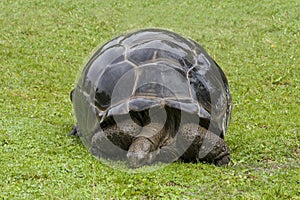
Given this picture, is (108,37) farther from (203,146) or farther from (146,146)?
(146,146)

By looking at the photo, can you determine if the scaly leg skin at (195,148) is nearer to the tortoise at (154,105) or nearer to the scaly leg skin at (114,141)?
the tortoise at (154,105)

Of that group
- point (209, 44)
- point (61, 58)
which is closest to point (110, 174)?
point (61, 58)

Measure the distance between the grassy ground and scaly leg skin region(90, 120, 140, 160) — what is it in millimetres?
199

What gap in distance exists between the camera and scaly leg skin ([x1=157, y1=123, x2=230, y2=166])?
630 cm

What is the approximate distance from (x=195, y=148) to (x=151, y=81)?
836 millimetres

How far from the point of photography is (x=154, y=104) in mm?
6094

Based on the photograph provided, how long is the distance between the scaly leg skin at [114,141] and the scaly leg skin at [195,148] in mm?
368

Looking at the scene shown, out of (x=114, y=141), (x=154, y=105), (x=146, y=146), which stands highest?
(x=154, y=105)

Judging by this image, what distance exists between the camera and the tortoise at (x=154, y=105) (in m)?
6.19

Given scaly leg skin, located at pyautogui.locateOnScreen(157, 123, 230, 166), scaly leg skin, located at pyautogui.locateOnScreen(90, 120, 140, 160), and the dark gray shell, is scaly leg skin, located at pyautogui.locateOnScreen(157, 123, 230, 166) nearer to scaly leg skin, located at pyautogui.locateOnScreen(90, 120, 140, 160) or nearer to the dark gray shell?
the dark gray shell

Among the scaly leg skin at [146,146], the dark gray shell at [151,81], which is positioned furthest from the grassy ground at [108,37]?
the dark gray shell at [151,81]

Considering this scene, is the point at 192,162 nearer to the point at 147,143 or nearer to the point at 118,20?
the point at 147,143

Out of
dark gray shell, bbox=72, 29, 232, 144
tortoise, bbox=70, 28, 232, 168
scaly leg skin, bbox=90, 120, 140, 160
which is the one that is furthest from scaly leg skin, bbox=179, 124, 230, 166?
scaly leg skin, bbox=90, 120, 140, 160

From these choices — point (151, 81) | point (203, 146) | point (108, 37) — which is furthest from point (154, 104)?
point (108, 37)
